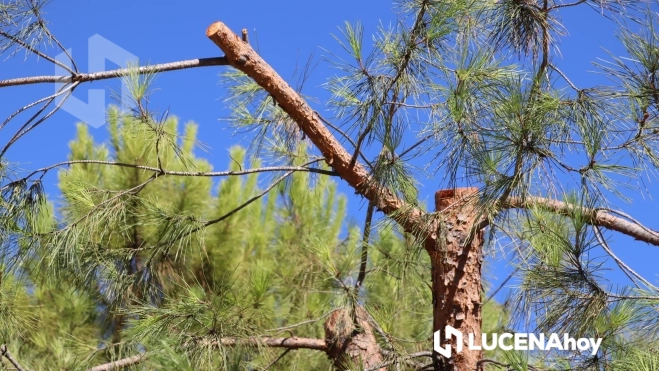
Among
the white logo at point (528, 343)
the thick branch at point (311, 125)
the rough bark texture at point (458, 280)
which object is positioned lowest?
the white logo at point (528, 343)

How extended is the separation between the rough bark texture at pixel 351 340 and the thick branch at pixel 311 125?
10.2 inches

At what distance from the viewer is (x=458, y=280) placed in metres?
1.86

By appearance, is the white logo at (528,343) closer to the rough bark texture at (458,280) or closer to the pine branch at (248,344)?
the rough bark texture at (458,280)

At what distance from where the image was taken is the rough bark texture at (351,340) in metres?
1.95

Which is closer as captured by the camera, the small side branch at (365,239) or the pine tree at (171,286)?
the pine tree at (171,286)

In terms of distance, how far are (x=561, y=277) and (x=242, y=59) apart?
2.70ft

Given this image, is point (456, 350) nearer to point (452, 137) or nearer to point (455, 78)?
point (452, 137)

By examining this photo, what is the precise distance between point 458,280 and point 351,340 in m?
0.30

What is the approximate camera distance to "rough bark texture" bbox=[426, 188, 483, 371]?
1843 mm

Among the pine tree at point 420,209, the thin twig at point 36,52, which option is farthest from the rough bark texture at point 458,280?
the thin twig at point 36,52

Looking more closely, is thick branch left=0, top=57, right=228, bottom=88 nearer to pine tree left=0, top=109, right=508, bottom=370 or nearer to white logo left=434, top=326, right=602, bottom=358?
pine tree left=0, top=109, right=508, bottom=370

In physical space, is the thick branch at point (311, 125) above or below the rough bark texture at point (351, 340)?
above

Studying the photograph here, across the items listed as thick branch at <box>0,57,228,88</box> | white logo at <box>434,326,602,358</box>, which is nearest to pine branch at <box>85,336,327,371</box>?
white logo at <box>434,326,602,358</box>

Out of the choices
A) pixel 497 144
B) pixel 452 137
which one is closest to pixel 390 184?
pixel 452 137
